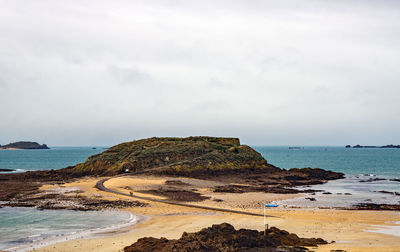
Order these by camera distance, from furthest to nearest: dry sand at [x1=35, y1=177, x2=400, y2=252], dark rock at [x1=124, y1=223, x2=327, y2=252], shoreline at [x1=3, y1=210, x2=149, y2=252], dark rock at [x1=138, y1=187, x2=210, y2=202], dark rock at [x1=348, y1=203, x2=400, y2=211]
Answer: dark rock at [x1=138, y1=187, x2=210, y2=202] → dark rock at [x1=348, y1=203, x2=400, y2=211] → shoreline at [x1=3, y1=210, x2=149, y2=252] → dry sand at [x1=35, y1=177, x2=400, y2=252] → dark rock at [x1=124, y1=223, x2=327, y2=252]

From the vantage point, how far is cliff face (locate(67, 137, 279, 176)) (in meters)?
66.4

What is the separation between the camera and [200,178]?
61.9 metres

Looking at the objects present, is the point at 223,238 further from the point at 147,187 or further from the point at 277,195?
the point at 147,187

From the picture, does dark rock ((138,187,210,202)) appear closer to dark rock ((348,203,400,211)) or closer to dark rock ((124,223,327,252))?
Result: dark rock ((348,203,400,211))

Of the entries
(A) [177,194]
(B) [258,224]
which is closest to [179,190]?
(A) [177,194]

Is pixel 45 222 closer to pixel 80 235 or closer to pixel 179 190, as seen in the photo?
pixel 80 235

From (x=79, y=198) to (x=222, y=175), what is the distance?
32011 mm

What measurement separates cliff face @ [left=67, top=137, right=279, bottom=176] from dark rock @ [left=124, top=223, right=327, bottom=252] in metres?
44.7

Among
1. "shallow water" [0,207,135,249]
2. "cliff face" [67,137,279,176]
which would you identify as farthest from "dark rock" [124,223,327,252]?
"cliff face" [67,137,279,176]

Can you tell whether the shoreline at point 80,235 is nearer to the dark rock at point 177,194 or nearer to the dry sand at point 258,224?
the dry sand at point 258,224

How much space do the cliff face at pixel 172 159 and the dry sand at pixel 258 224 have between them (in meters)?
26.5

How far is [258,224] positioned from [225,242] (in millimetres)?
8295

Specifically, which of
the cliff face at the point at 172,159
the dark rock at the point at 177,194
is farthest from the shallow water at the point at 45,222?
the cliff face at the point at 172,159

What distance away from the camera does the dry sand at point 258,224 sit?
66.1 ft
